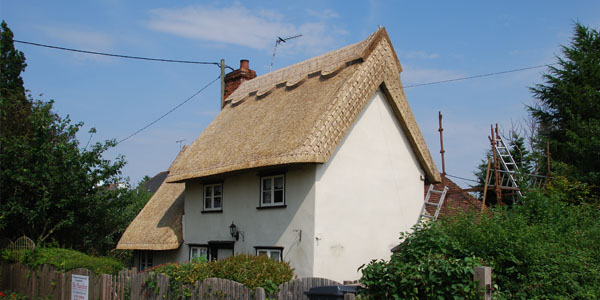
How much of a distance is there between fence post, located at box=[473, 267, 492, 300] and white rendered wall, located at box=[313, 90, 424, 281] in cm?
684

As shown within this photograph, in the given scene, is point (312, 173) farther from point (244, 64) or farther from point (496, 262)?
point (244, 64)

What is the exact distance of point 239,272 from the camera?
10766 mm

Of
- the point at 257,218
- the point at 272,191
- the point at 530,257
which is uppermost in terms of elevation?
the point at 272,191

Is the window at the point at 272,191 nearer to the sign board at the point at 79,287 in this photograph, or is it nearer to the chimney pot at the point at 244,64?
the sign board at the point at 79,287

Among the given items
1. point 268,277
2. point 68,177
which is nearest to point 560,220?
point 268,277

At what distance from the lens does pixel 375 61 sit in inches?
640

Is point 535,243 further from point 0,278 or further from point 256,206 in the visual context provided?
point 0,278

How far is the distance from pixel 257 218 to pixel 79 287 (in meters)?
5.16

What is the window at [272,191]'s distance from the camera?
1532 cm

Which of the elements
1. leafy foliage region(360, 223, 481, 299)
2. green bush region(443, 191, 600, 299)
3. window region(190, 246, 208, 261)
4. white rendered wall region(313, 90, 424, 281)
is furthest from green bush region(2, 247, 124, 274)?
green bush region(443, 191, 600, 299)

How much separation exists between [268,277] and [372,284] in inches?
114

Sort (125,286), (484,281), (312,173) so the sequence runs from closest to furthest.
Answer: (484,281), (125,286), (312,173)

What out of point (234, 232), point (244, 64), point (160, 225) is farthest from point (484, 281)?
point (244, 64)

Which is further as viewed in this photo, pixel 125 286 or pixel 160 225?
pixel 160 225
